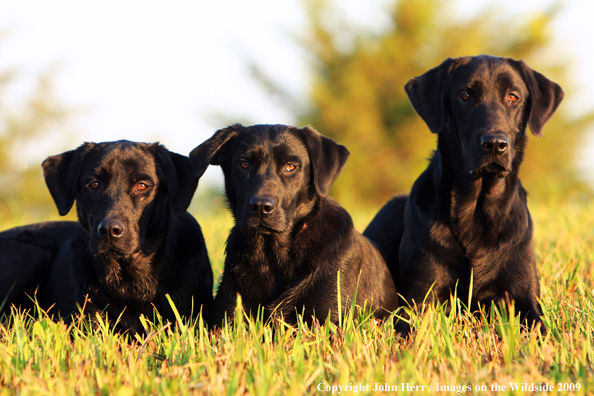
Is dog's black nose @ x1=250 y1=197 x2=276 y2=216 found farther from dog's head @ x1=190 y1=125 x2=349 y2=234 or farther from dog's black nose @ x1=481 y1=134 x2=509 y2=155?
dog's black nose @ x1=481 y1=134 x2=509 y2=155

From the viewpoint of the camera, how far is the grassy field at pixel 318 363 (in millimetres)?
2100

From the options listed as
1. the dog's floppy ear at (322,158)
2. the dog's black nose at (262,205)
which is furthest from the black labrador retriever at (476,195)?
the dog's black nose at (262,205)

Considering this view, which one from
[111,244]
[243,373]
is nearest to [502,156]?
[243,373]

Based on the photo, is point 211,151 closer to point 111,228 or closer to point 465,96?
point 111,228

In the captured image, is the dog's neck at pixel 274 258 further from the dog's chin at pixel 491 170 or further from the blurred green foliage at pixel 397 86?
the blurred green foliage at pixel 397 86

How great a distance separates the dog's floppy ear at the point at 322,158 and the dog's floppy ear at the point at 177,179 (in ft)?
2.67

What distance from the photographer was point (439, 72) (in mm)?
4047

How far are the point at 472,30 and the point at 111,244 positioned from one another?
18.6 meters

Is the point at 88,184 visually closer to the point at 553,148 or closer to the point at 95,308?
the point at 95,308

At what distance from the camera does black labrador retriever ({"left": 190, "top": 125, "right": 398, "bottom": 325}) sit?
345 centimetres

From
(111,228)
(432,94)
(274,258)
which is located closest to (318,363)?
(274,258)

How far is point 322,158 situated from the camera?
12.2 feet

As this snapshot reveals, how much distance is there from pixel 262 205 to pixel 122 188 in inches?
39.5

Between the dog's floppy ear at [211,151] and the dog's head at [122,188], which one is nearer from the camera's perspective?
the dog's head at [122,188]
